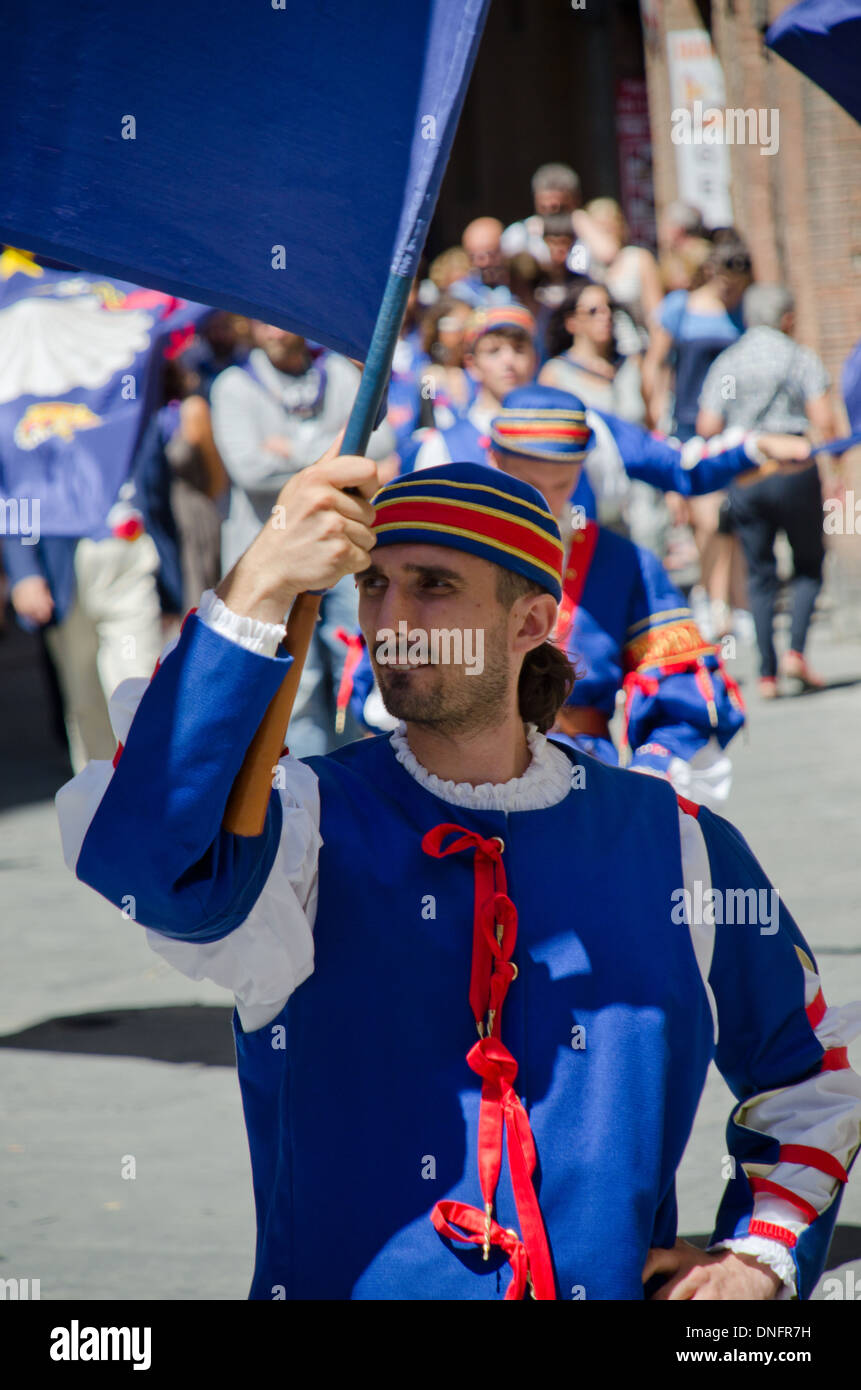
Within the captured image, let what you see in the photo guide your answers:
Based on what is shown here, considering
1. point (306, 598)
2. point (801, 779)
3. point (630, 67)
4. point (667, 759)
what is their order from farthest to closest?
1. point (630, 67)
2. point (801, 779)
3. point (667, 759)
4. point (306, 598)

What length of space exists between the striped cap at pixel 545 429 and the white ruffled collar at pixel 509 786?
2.06 meters

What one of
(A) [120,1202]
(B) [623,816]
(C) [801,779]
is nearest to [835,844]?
(C) [801,779]

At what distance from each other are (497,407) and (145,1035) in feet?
7.92

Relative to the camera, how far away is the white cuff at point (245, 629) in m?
1.93

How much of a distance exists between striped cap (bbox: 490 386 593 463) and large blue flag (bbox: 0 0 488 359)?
2231mm

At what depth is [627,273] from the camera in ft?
40.2

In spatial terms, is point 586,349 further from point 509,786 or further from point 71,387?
point 509,786

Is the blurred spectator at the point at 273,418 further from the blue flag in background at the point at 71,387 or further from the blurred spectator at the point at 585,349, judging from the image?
the blurred spectator at the point at 585,349

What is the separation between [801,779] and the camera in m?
8.22

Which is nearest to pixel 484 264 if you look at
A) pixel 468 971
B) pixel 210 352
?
pixel 210 352

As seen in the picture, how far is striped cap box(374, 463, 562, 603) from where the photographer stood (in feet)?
8.00

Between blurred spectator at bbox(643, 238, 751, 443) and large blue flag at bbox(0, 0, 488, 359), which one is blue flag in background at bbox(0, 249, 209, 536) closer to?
large blue flag at bbox(0, 0, 488, 359)

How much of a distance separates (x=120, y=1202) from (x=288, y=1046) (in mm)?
2365
